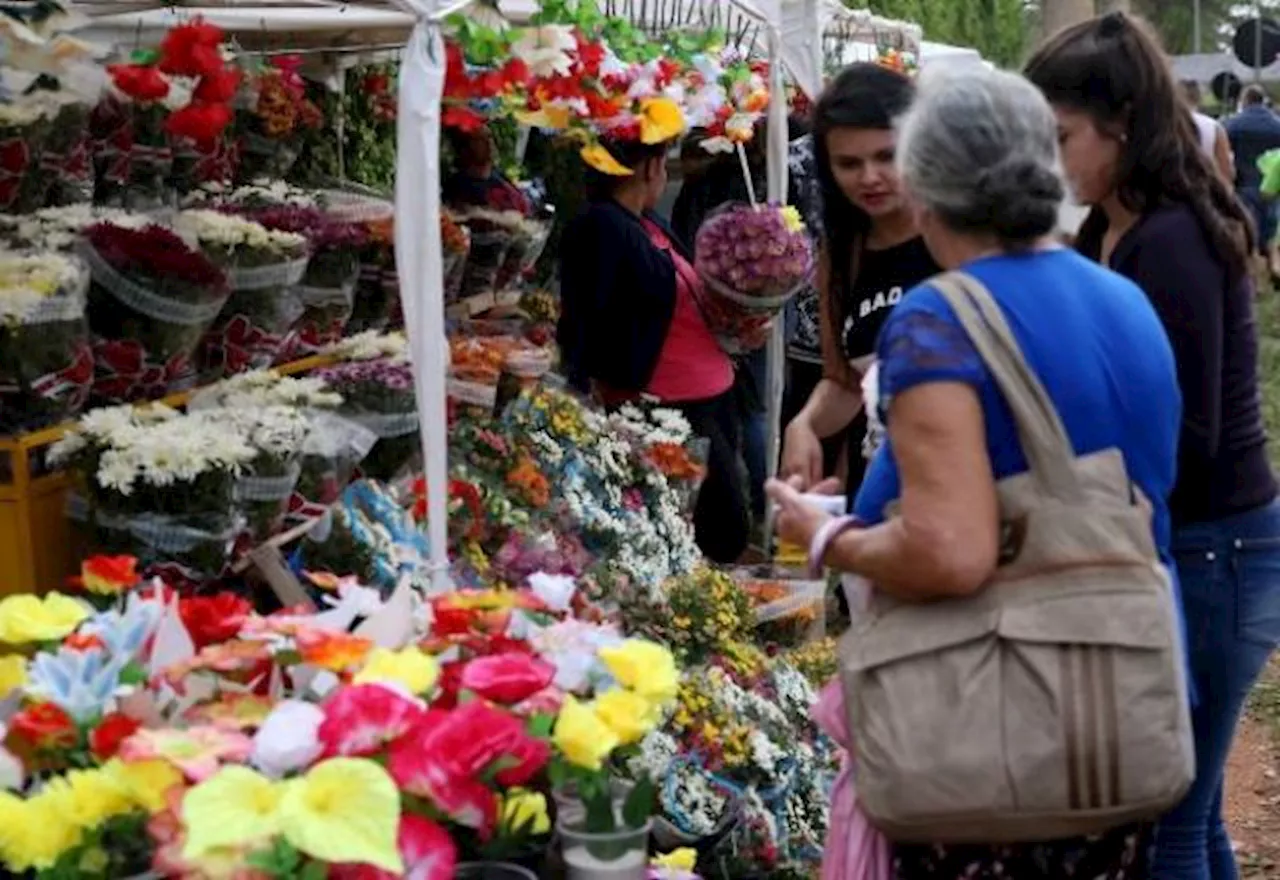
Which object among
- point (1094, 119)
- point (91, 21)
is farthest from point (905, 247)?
point (91, 21)

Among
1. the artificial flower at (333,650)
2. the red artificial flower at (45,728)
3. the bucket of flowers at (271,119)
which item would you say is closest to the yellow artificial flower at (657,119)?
the bucket of flowers at (271,119)

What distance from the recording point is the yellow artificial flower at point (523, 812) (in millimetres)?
1935

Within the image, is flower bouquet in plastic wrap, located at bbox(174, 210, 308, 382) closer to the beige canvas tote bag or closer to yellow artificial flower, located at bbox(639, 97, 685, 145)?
yellow artificial flower, located at bbox(639, 97, 685, 145)

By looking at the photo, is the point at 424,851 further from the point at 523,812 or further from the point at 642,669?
the point at 642,669

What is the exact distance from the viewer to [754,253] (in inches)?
218

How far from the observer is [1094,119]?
2766mm

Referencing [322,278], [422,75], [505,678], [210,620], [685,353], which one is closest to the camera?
[505,678]

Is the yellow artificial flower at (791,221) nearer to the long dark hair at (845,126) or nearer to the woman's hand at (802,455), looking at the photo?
the long dark hair at (845,126)

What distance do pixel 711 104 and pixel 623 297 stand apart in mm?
692

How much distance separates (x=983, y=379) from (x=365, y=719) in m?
0.79

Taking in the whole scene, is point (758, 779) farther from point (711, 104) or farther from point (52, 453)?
point (711, 104)

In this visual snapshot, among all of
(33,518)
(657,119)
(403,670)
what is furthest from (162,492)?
(657,119)

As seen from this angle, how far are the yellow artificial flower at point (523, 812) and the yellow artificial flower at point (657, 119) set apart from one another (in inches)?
139

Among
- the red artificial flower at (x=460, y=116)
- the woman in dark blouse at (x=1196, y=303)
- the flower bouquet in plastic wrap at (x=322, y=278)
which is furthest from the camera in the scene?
the red artificial flower at (x=460, y=116)
